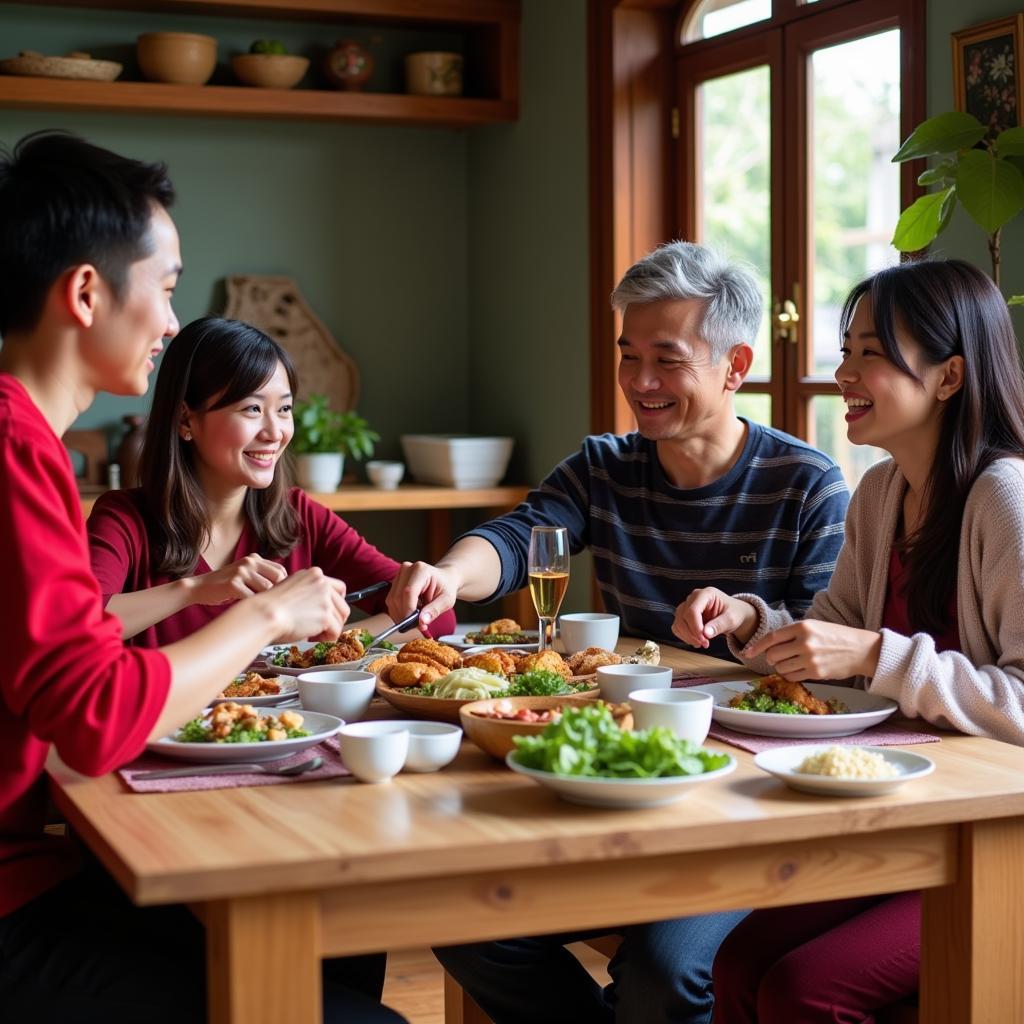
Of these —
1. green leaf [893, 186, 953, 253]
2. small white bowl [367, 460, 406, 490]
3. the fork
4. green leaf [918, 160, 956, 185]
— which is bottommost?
the fork

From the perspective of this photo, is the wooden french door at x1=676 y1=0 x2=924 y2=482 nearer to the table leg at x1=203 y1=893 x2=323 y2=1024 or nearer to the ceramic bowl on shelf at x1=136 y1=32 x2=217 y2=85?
the ceramic bowl on shelf at x1=136 y1=32 x2=217 y2=85

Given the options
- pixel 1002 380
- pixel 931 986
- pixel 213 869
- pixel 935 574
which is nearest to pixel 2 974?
pixel 213 869

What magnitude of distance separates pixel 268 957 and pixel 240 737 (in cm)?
38

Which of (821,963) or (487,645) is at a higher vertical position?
(487,645)

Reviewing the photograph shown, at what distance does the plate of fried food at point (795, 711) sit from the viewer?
1733 millimetres

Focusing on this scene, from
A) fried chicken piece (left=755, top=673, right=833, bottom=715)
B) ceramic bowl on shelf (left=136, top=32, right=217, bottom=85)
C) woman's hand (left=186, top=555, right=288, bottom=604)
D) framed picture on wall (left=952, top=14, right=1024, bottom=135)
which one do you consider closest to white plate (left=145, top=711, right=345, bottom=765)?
woman's hand (left=186, top=555, right=288, bottom=604)

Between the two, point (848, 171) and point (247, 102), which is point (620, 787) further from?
point (247, 102)

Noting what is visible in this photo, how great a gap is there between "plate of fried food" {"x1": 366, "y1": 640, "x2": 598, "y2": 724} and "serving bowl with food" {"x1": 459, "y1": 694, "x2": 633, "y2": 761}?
74 millimetres

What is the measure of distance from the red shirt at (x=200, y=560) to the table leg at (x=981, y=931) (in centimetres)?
117

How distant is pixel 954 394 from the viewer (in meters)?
2.11

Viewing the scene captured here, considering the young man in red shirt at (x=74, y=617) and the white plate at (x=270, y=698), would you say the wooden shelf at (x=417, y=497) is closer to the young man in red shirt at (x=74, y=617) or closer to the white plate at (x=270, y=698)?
the white plate at (x=270, y=698)

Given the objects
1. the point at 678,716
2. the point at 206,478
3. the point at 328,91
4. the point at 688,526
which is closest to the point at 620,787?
the point at 678,716

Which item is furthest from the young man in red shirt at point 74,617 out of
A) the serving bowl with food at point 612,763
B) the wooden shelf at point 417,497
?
the wooden shelf at point 417,497

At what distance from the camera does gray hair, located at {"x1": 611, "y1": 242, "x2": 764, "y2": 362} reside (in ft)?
8.57
